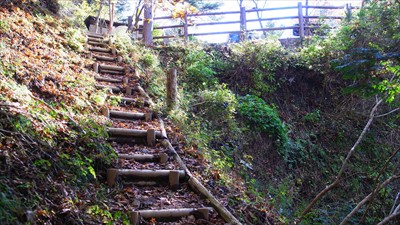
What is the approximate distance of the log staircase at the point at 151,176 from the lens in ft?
12.5

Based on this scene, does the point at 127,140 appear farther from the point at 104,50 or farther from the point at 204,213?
the point at 104,50

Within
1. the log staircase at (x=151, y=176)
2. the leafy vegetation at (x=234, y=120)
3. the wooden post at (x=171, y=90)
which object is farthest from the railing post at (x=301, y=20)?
the log staircase at (x=151, y=176)

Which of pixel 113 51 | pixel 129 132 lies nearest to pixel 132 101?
pixel 129 132

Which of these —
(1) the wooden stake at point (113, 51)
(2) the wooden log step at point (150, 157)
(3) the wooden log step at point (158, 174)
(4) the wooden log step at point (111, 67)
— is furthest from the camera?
(1) the wooden stake at point (113, 51)

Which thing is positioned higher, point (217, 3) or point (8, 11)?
point (217, 3)

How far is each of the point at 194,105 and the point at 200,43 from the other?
4738 millimetres

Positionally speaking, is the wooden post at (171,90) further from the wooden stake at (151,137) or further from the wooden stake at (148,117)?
the wooden stake at (151,137)

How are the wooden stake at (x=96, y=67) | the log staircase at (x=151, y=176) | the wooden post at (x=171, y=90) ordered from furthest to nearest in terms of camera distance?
1. the wooden stake at (x=96, y=67)
2. the wooden post at (x=171, y=90)
3. the log staircase at (x=151, y=176)

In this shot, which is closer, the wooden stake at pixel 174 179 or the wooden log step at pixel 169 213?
the wooden log step at pixel 169 213

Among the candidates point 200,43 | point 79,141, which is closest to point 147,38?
point 200,43

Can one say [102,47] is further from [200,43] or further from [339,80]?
[339,80]

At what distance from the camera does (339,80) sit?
10.9 meters

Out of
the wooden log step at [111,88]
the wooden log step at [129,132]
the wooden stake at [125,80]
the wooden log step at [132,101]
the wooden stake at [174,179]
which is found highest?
the wooden stake at [125,80]

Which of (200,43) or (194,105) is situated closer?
(194,105)
